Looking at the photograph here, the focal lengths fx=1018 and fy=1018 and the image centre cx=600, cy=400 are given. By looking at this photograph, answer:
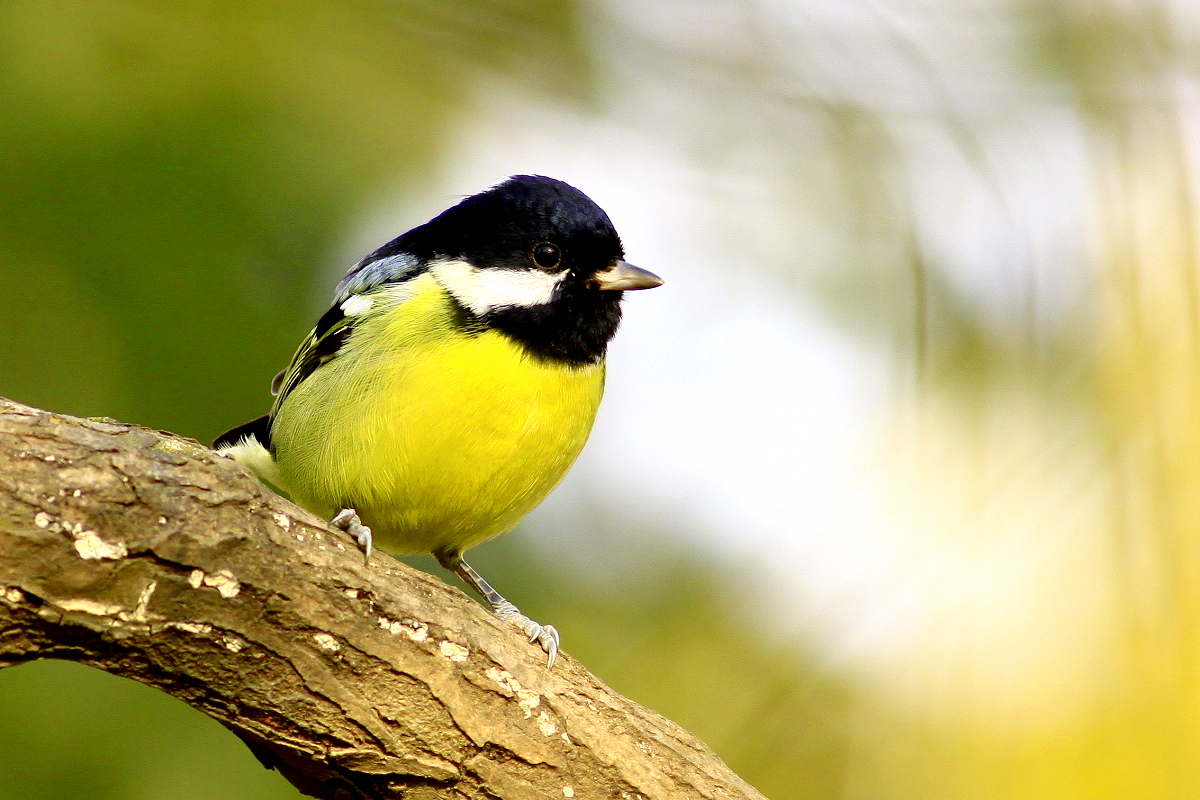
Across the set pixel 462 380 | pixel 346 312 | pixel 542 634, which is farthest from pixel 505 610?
pixel 346 312

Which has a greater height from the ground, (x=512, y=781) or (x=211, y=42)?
(x=211, y=42)

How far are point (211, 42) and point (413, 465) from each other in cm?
337

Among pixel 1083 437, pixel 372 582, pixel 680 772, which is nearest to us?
pixel 372 582

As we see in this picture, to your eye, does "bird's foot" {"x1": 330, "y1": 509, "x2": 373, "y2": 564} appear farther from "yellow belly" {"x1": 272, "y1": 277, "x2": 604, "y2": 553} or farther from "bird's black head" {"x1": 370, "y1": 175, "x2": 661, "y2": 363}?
"bird's black head" {"x1": 370, "y1": 175, "x2": 661, "y2": 363}

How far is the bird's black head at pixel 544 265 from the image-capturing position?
3.77 metres

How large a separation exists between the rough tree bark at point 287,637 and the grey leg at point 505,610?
136mm

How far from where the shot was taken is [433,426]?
11.3 ft

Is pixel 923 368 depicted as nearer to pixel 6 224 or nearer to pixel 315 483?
pixel 315 483

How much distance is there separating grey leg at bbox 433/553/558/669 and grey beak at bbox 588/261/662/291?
4.15 feet

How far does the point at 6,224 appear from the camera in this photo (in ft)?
16.4

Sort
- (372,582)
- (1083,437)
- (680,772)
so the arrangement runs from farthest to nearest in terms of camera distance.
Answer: (1083,437) → (680,772) → (372,582)

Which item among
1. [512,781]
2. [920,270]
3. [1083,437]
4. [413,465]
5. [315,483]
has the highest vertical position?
[920,270]

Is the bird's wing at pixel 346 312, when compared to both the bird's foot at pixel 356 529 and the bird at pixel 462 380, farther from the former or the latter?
the bird's foot at pixel 356 529

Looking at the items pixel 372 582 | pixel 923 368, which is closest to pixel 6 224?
pixel 372 582
